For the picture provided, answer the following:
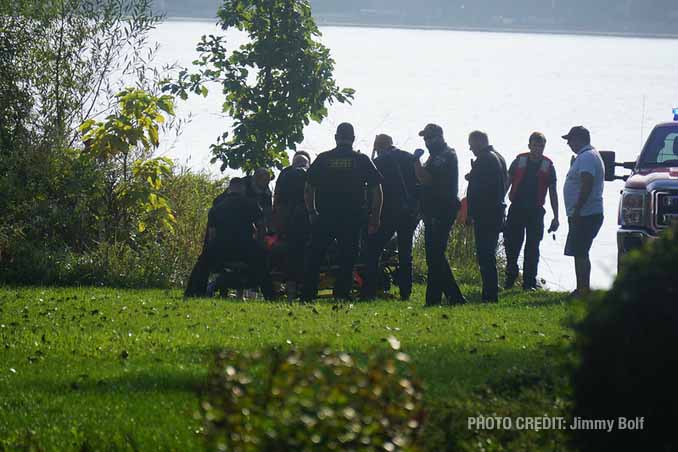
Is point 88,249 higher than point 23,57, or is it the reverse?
point 23,57

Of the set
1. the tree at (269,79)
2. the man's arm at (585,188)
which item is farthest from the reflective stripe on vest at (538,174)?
the tree at (269,79)

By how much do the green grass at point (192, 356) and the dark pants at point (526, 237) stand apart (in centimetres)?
256

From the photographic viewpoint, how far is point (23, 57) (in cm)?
1967

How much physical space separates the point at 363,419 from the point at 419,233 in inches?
633

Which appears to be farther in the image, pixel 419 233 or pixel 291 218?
pixel 419 233

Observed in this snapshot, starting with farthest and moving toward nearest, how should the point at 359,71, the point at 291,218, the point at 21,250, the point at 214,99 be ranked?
the point at 359,71 → the point at 214,99 → the point at 21,250 → the point at 291,218

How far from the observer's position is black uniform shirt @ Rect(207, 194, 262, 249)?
13.9 metres

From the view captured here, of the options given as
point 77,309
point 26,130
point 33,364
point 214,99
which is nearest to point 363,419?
point 33,364

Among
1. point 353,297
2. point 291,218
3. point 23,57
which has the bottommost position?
point 353,297

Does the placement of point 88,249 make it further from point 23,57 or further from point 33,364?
point 33,364

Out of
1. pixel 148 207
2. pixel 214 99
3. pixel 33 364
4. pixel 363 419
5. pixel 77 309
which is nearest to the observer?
pixel 363 419

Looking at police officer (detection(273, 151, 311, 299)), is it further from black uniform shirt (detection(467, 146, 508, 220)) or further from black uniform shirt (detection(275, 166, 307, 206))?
black uniform shirt (detection(467, 146, 508, 220))

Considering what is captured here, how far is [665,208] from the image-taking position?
48.0 feet

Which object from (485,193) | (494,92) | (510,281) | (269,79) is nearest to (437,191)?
(485,193)
